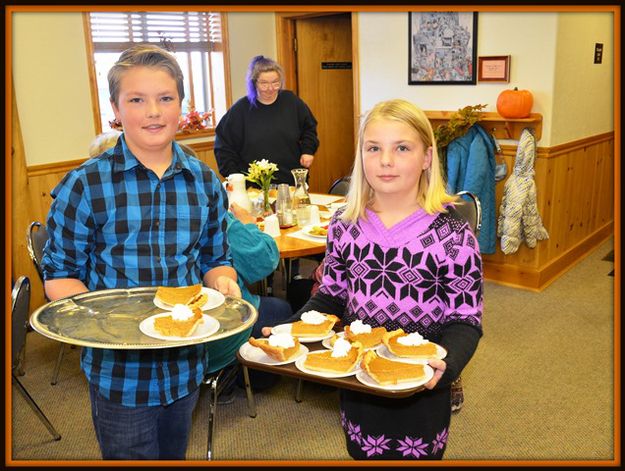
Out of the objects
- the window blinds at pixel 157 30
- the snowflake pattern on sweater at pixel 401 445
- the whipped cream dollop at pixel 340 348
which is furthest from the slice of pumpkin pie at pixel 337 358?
the window blinds at pixel 157 30

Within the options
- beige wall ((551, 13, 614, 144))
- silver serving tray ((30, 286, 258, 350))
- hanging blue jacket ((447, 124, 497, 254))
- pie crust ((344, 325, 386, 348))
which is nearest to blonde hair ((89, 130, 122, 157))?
silver serving tray ((30, 286, 258, 350))

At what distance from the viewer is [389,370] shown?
1399mm

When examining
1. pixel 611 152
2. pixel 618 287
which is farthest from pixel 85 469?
pixel 611 152

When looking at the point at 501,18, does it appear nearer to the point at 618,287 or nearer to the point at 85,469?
the point at 618,287

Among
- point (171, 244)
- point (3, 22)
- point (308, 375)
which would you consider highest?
point (3, 22)

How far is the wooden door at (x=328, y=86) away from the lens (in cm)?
619

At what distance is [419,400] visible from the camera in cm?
152

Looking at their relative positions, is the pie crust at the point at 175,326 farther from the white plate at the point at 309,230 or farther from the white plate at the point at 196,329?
the white plate at the point at 309,230

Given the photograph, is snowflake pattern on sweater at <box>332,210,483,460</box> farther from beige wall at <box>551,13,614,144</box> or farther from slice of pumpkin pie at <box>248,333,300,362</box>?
beige wall at <box>551,13,614,144</box>

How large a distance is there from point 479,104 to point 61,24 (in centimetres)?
284

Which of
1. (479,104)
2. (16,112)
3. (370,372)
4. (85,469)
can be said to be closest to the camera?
(370,372)

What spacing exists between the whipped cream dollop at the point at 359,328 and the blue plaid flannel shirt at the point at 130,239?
42 cm

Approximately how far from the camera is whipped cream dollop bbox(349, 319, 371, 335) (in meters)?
1.53

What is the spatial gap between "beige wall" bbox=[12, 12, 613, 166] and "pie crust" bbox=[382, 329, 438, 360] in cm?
310
